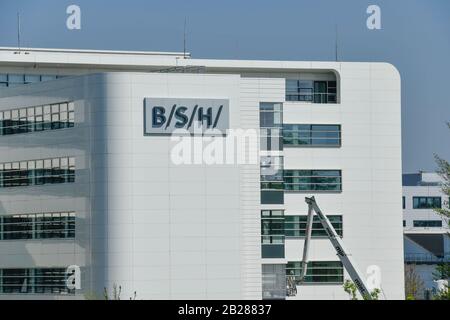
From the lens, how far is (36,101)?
4978 centimetres

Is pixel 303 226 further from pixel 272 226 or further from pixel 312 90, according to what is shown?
pixel 312 90

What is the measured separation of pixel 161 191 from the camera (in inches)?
1857

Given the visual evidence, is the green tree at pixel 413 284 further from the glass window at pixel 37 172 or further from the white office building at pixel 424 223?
the glass window at pixel 37 172

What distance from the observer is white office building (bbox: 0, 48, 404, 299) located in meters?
47.2

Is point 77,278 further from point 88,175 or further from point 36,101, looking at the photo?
point 36,101

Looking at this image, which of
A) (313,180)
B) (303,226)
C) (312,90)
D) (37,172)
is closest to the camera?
(37,172)

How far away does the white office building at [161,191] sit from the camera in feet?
155

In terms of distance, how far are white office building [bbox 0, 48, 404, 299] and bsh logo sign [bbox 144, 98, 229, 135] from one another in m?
0.05

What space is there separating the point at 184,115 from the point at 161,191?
3003 mm

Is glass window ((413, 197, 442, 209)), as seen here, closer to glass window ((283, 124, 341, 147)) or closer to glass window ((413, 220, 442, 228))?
glass window ((413, 220, 442, 228))

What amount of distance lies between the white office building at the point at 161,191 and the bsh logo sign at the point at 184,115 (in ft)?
0.16

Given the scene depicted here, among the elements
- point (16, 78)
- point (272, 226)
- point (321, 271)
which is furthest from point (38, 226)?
point (321, 271)

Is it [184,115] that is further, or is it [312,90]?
[312,90]
